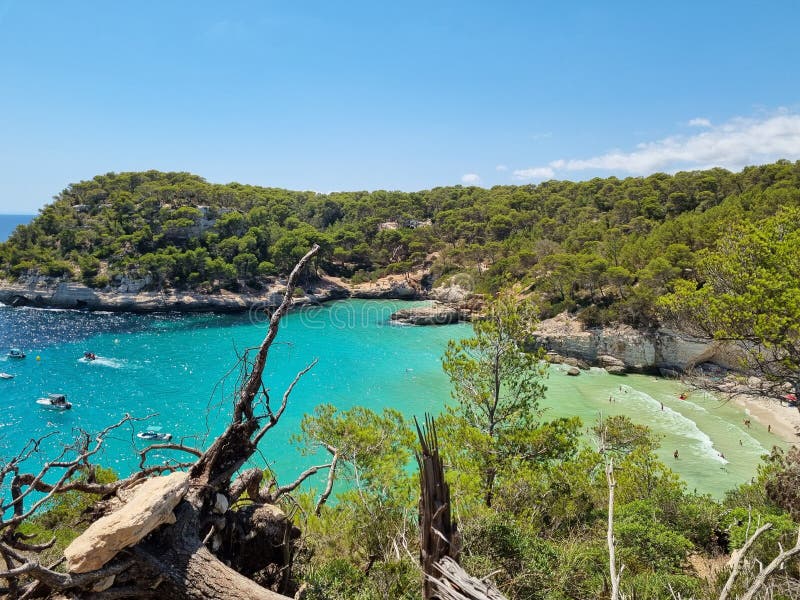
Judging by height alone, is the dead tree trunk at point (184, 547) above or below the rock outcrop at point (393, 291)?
→ above

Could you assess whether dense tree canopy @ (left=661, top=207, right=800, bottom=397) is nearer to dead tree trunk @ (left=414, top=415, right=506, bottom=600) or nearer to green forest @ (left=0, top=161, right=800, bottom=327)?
dead tree trunk @ (left=414, top=415, right=506, bottom=600)

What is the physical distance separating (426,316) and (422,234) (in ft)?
54.8

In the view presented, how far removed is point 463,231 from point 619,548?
5139cm

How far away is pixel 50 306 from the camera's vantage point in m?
43.8

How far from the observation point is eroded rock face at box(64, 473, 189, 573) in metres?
2.65

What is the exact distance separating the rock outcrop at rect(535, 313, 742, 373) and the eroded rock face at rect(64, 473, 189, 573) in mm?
28487

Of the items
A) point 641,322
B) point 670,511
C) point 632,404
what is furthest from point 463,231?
point 670,511

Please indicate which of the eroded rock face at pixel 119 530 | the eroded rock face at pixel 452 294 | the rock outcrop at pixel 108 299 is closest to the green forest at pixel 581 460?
the eroded rock face at pixel 119 530

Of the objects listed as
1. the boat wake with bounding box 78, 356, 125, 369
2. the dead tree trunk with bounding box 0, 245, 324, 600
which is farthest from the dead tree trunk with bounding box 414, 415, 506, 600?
the boat wake with bounding box 78, 356, 125, 369

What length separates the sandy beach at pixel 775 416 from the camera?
20311 millimetres

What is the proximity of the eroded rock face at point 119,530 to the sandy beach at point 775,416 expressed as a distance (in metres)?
25.0

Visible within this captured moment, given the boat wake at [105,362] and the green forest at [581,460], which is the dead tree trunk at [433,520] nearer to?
the green forest at [581,460]

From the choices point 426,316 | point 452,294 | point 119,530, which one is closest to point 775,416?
point 426,316

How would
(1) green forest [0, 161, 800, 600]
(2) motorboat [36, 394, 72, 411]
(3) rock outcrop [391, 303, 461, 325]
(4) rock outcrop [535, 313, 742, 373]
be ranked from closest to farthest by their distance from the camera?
(1) green forest [0, 161, 800, 600] → (2) motorboat [36, 394, 72, 411] → (4) rock outcrop [535, 313, 742, 373] → (3) rock outcrop [391, 303, 461, 325]
